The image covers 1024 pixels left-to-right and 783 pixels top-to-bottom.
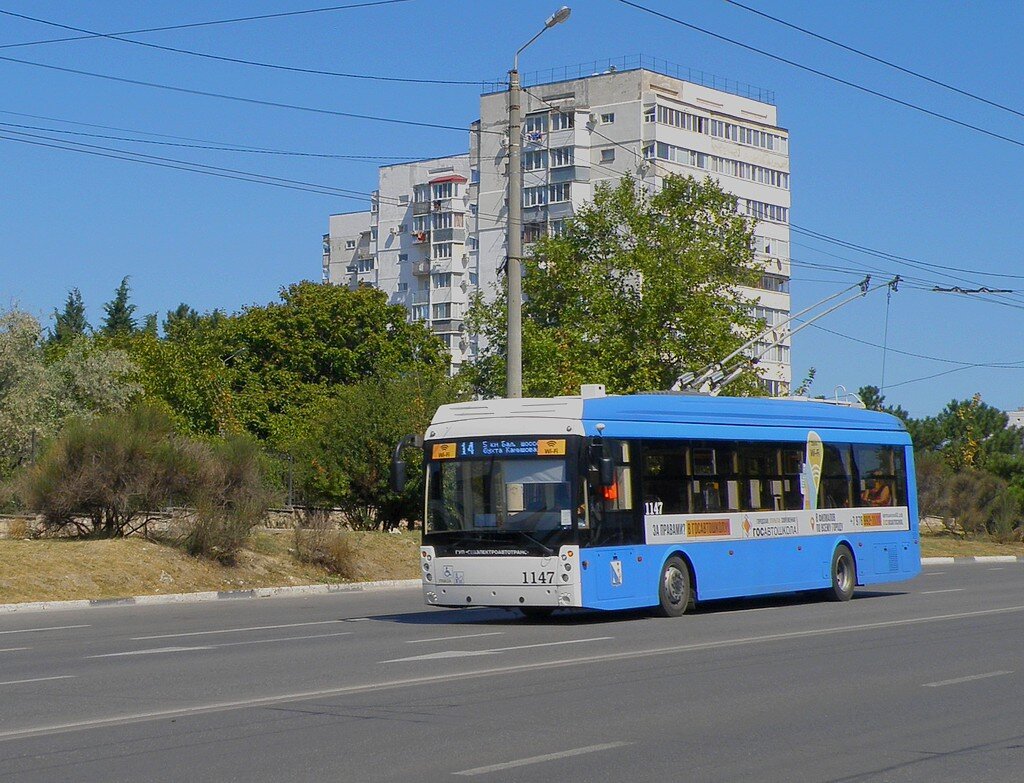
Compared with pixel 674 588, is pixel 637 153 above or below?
above

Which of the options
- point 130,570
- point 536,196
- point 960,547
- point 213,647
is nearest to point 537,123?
point 536,196

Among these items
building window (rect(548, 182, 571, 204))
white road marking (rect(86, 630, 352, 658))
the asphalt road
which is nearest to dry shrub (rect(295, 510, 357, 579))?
the asphalt road

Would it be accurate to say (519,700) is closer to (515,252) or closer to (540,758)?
(540,758)

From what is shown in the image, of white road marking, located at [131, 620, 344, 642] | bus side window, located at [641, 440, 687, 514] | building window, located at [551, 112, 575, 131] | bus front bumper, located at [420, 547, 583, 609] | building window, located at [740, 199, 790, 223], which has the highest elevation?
building window, located at [551, 112, 575, 131]

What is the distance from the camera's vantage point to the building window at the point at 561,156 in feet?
317

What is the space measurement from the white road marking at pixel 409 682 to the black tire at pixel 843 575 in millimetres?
4663

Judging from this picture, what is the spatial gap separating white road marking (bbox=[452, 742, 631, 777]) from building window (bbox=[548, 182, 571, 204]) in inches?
3440

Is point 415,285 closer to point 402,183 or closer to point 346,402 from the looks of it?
point 402,183

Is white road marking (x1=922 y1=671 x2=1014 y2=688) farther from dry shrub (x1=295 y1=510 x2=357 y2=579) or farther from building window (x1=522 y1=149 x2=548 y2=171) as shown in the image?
building window (x1=522 y1=149 x2=548 y2=171)

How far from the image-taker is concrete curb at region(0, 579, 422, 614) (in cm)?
2316

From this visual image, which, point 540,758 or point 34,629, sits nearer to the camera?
point 540,758

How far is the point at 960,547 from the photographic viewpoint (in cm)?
4803

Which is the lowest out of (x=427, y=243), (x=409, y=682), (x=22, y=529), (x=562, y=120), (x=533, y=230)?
(x=409, y=682)

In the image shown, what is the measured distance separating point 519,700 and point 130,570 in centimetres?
1569
